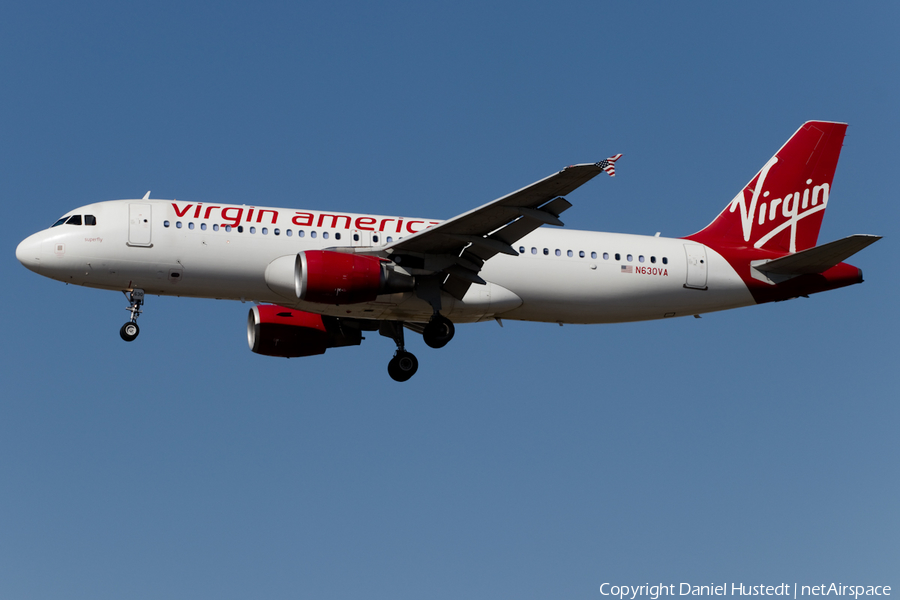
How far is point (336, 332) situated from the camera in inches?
1345

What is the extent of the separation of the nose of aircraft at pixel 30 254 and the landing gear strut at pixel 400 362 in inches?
408

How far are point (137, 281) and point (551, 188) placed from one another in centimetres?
1155

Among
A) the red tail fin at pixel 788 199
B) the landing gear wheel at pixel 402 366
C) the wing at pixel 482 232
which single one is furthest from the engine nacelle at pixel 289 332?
the red tail fin at pixel 788 199

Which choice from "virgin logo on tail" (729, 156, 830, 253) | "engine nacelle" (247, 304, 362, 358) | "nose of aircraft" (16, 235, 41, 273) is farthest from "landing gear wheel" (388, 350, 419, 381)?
"virgin logo on tail" (729, 156, 830, 253)

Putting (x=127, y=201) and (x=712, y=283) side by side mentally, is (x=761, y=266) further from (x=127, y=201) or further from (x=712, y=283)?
(x=127, y=201)

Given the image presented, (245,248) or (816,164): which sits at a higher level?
(816,164)

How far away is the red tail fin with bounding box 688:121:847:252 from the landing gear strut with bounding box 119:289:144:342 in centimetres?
1698

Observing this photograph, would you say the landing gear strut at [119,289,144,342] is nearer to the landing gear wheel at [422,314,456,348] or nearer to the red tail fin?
the landing gear wheel at [422,314,456,348]

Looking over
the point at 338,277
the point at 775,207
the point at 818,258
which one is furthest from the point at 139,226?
the point at 775,207

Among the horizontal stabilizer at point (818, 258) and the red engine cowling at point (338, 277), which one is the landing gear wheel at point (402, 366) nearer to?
the red engine cowling at point (338, 277)

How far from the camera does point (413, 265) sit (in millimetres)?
29750

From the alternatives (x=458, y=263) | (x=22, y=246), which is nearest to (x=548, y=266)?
(x=458, y=263)

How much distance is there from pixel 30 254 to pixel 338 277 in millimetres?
8511

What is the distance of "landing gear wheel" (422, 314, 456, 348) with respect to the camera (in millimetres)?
30766
